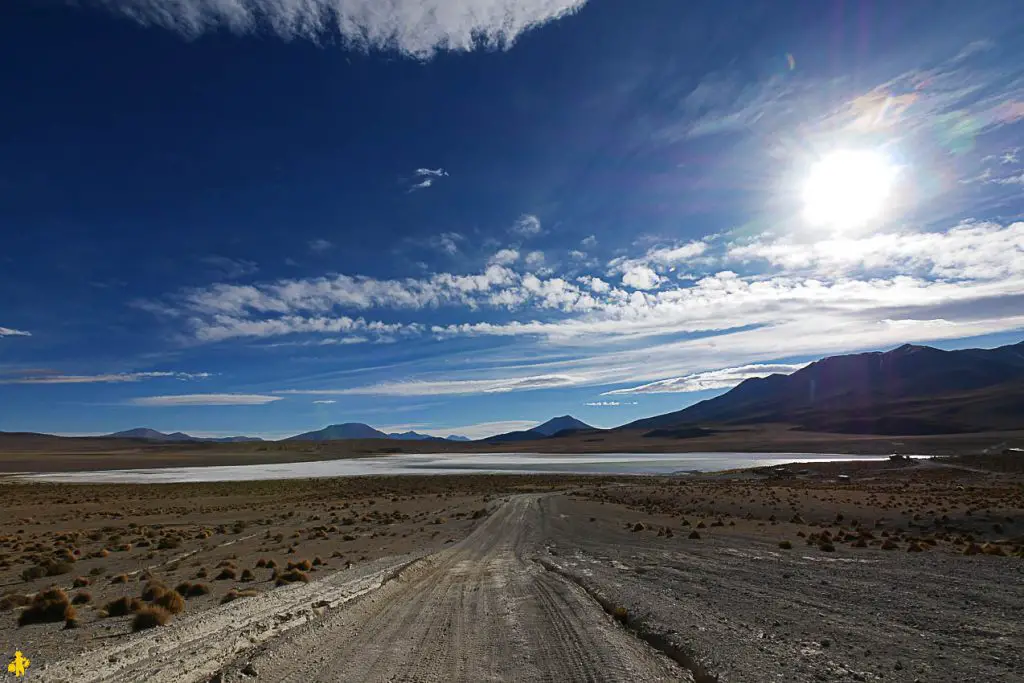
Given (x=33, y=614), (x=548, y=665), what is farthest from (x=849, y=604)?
(x=33, y=614)

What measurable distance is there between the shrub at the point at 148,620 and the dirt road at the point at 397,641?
363 millimetres

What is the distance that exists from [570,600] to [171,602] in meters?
7.68

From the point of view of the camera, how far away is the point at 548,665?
7.00 metres

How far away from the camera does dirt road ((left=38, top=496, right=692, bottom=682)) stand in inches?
272

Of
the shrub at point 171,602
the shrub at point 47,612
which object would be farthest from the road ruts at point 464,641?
the shrub at point 47,612

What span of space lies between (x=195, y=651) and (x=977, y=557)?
17646 millimetres

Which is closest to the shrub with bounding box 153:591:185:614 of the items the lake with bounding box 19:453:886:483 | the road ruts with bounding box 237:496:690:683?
the road ruts with bounding box 237:496:690:683

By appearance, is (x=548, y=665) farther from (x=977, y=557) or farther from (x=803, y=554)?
(x=977, y=557)

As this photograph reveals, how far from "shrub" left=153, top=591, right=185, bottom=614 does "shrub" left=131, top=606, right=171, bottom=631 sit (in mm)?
837

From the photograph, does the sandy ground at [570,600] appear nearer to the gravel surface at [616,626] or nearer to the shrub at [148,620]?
the gravel surface at [616,626]

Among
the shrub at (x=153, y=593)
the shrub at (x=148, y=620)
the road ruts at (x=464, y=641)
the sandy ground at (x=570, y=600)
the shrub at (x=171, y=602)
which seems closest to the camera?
the road ruts at (x=464, y=641)

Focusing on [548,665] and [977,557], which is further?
[977,557]

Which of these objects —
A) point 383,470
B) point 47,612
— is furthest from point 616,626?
point 383,470

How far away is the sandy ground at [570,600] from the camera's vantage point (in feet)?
23.3
